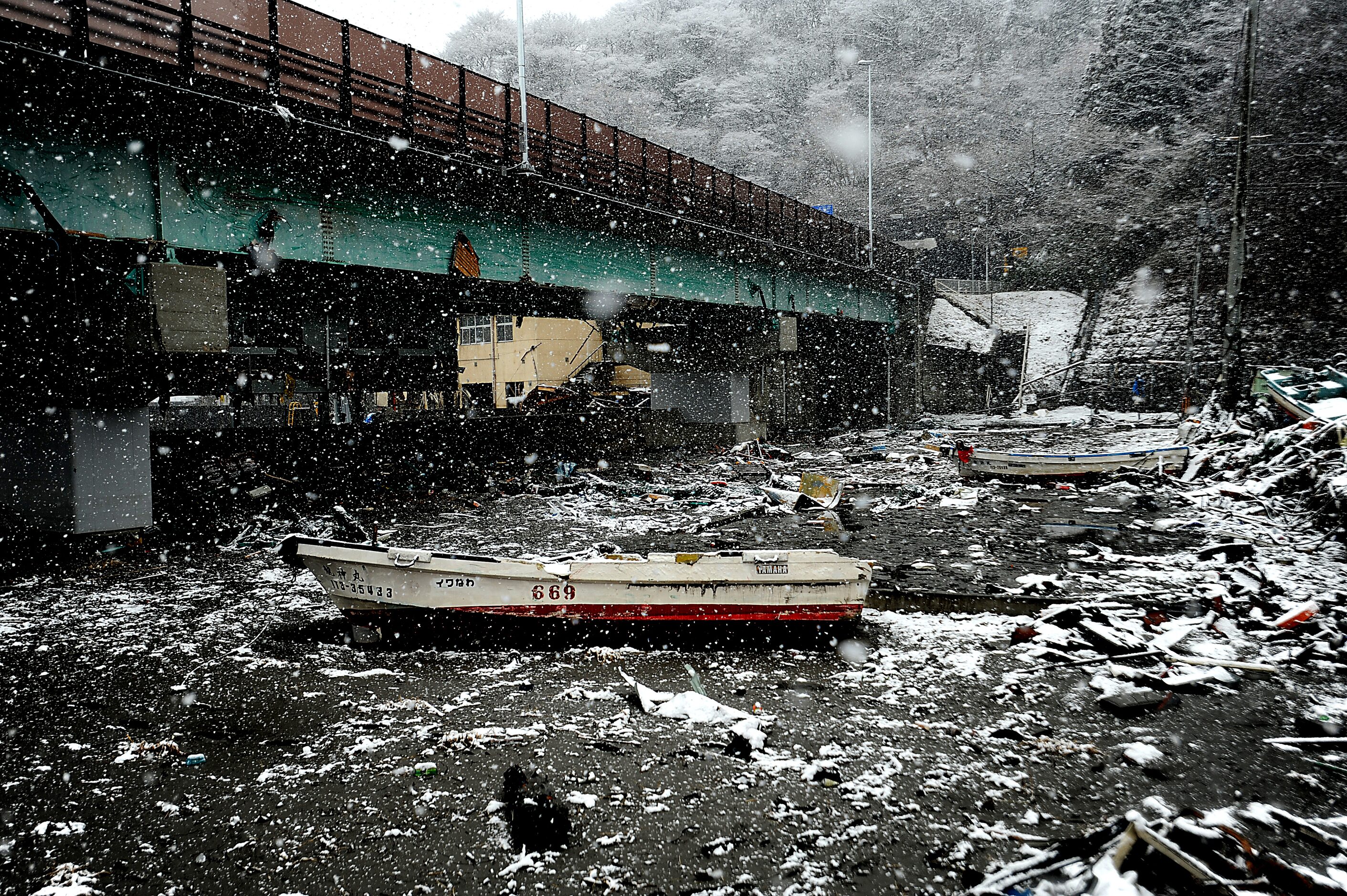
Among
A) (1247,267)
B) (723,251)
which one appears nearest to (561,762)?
(723,251)

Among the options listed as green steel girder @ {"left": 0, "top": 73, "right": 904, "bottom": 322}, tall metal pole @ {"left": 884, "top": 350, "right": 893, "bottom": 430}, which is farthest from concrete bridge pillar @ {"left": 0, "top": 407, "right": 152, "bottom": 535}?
tall metal pole @ {"left": 884, "top": 350, "right": 893, "bottom": 430}

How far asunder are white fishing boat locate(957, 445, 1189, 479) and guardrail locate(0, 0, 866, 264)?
1126 centimetres

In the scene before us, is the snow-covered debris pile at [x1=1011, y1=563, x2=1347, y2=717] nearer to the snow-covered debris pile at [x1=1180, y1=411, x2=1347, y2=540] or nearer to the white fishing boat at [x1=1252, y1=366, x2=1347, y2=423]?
the snow-covered debris pile at [x1=1180, y1=411, x2=1347, y2=540]

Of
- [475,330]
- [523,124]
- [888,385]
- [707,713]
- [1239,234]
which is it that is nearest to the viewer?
[707,713]

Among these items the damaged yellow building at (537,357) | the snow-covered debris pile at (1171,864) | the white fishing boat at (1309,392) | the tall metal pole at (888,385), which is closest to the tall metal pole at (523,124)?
the snow-covered debris pile at (1171,864)

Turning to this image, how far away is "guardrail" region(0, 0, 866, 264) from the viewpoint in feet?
34.1

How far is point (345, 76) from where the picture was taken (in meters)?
13.1

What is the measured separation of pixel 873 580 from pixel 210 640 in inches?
326

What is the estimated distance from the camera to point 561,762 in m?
5.52

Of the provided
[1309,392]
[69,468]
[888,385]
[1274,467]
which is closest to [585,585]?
[69,468]

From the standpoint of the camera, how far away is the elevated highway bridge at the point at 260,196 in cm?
1066

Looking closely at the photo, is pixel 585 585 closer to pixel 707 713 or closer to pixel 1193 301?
pixel 707 713

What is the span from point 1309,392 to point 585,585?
63.1ft

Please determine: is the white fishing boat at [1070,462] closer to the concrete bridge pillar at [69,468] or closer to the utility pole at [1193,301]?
the concrete bridge pillar at [69,468]
